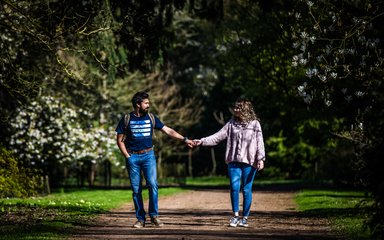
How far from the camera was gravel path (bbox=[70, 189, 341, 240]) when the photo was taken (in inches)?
449

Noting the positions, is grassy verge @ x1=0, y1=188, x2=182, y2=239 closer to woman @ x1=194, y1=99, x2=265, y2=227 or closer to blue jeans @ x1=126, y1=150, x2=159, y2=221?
blue jeans @ x1=126, y1=150, x2=159, y2=221

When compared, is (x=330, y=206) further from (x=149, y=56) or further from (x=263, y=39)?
(x=263, y=39)

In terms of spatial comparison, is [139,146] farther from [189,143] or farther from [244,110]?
[244,110]

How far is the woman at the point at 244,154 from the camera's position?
502 inches

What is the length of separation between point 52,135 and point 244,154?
2067 centimetres

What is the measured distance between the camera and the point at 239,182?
1282 centimetres

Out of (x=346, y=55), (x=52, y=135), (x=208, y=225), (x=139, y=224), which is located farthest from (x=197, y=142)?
(x=52, y=135)

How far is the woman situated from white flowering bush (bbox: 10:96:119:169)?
60.4 feet

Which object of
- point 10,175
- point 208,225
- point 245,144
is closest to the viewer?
point 245,144

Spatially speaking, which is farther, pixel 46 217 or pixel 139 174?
pixel 46 217

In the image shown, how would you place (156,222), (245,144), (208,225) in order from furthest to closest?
(208,225), (156,222), (245,144)

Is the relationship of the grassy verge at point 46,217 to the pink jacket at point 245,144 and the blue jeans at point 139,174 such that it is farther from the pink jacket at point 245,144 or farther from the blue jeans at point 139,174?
the pink jacket at point 245,144

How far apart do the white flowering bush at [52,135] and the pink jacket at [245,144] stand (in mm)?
18355

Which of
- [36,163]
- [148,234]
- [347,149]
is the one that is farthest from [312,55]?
[36,163]
